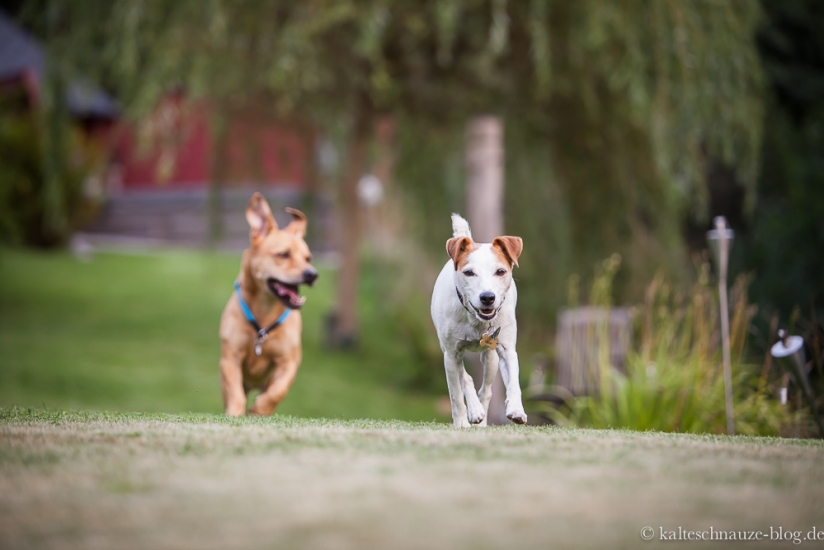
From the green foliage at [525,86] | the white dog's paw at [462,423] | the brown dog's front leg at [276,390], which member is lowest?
the brown dog's front leg at [276,390]

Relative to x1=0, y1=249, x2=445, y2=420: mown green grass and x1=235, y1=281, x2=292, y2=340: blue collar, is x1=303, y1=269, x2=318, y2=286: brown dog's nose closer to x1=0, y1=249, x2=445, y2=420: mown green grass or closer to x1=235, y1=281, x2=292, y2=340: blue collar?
x1=235, y1=281, x2=292, y2=340: blue collar

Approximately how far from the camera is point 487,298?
3.69 meters

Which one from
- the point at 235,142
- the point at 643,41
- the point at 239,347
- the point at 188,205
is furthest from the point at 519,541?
the point at 188,205

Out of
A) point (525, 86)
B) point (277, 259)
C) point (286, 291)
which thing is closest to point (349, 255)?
point (525, 86)

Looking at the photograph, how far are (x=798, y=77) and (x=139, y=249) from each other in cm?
1738

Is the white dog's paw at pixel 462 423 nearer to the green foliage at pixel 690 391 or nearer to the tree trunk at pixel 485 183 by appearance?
A: the green foliage at pixel 690 391

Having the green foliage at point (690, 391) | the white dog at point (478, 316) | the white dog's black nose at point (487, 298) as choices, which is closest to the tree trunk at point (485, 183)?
the green foliage at point (690, 391)

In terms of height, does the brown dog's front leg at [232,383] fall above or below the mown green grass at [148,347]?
above

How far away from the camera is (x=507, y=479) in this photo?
3.00 meters

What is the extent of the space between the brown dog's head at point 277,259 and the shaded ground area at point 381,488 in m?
1.57

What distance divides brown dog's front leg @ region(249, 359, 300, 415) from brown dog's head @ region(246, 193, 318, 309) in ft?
1.70

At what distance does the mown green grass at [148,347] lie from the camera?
430 inches

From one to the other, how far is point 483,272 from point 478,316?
0.19 m

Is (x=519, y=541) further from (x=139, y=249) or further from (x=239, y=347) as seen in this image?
(x=139, y=249)
